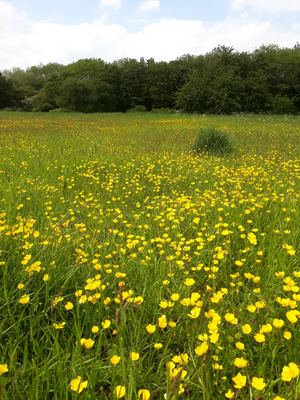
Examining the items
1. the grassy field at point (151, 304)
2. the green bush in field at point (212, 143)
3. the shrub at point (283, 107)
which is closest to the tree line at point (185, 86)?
the shrub at point (283, 107)

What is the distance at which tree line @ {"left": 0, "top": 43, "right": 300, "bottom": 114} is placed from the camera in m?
29.1

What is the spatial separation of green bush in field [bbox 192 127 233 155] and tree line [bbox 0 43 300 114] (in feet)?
75.2

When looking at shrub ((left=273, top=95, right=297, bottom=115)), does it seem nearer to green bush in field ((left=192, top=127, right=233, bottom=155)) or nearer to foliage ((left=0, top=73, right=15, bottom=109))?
green bush in field ((left=192, top=127, right=233, bottom=155))

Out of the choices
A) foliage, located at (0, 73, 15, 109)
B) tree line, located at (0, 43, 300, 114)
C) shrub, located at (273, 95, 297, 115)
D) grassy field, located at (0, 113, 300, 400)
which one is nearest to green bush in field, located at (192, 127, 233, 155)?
grassy field, located at (0, 113, 300, 400)

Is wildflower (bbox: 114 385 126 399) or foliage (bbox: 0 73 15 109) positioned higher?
foliage (bbox: 0 73 15 109)

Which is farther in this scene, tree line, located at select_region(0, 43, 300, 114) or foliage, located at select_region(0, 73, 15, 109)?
foliage, located at select_region(0, 73, 15, 109)

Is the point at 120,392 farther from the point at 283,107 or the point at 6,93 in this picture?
the point at 6,93

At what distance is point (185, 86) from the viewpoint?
99.2 feet

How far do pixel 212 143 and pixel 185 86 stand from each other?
26891 mm

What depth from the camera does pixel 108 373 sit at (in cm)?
122

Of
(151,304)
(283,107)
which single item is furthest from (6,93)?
(151,304)

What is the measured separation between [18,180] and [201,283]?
10.5 ft

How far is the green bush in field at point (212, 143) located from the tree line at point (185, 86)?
22919mm

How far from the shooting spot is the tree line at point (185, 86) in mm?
29094
